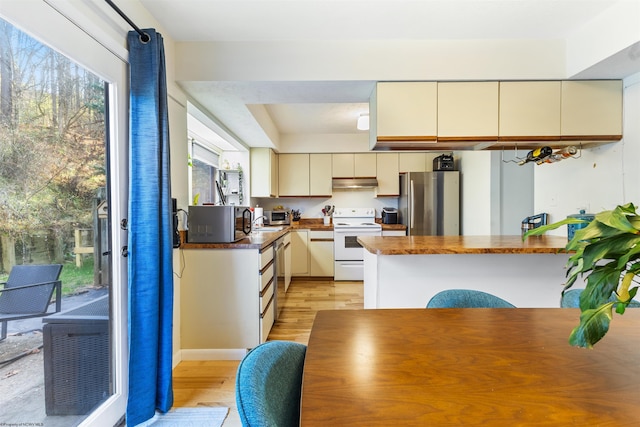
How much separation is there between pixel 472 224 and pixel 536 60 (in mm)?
2218

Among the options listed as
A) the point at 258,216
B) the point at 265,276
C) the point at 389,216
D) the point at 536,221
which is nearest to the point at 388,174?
the point at 389,216

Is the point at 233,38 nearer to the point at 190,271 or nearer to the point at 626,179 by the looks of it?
the point at 190,271

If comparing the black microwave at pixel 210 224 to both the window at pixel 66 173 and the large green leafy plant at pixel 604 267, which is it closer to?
the window at pixel 66 173

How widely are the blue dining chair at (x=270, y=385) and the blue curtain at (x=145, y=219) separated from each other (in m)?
1.12

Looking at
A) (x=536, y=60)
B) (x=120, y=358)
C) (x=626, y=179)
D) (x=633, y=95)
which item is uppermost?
(x=536, y=60)

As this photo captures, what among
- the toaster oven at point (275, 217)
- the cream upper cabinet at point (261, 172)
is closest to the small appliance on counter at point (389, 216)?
the toaster oven at point (275, 217)

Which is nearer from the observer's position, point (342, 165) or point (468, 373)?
point (468, 373)

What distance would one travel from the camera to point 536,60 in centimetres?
209

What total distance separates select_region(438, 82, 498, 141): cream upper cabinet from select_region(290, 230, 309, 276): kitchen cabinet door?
2811 mm

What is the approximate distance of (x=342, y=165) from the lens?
4684mm

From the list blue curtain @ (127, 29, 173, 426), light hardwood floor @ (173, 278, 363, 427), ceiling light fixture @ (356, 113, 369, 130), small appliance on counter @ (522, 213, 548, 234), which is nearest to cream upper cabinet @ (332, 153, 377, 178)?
ceiling light fixture @ (356, 113, 369, 130)

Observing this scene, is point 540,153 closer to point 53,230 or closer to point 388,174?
point 388,174

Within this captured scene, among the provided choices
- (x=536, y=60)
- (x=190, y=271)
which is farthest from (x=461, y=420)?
(x=536, y=60)

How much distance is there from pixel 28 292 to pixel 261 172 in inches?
126
